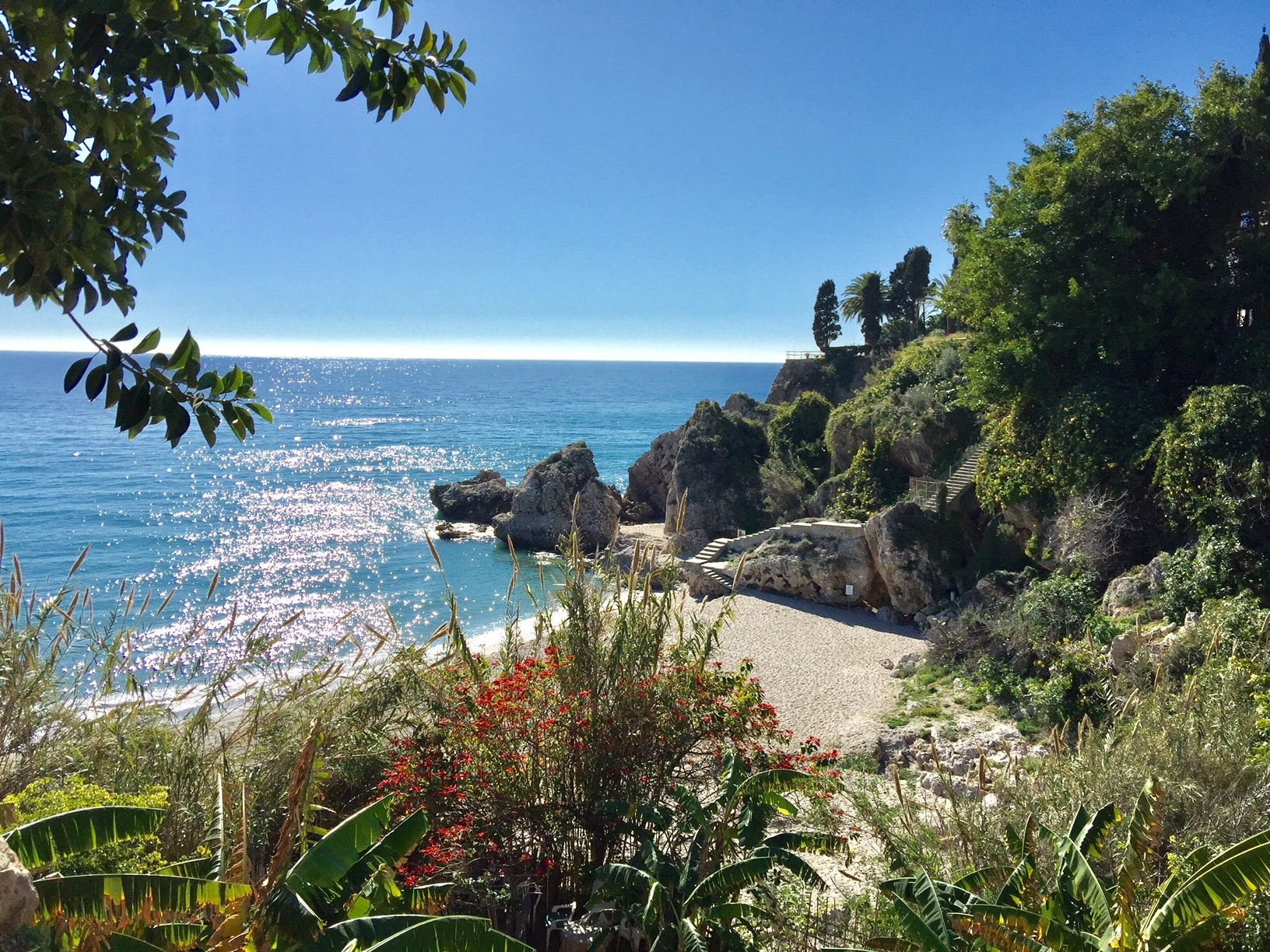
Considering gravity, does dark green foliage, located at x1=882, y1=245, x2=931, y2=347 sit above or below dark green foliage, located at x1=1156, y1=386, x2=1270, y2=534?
above

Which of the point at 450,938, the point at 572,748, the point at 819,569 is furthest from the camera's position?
the point at 819,569

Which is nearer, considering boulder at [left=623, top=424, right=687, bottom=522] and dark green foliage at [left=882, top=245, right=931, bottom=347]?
boulder at [left=623, top=424, right=687, bottom=522]

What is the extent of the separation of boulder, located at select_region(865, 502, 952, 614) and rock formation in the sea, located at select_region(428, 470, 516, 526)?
2584 centimetres

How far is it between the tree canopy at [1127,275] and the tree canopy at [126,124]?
691 inches

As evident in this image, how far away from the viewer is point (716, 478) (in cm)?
3534

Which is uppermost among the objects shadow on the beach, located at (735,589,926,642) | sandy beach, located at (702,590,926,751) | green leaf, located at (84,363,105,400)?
green leaf, located at (84,363,105,400)

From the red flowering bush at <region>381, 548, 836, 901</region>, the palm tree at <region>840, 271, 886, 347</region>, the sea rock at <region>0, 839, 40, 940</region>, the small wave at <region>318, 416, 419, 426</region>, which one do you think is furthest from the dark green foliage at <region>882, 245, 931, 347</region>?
the small wave at <region>318, 416, 419, 426</region>

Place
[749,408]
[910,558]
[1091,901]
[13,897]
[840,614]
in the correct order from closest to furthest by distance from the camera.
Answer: [13,897] < [1091,901] < [910,558] < [840,614] < [749,408]

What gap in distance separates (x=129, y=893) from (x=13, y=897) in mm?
1045

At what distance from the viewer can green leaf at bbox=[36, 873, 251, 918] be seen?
356 centimetres

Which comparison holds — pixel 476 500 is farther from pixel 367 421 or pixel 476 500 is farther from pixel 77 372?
pixel 367 421

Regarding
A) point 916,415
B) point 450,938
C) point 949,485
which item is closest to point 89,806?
point 450,938

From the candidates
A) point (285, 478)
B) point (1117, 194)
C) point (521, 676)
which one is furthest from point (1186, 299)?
point (285, 478)

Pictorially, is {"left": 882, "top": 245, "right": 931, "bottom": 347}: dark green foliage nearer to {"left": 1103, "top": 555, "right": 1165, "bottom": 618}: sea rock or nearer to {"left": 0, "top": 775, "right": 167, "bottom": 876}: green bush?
{"left": 1103, "top": 555, "right": 1165, "bottom": 618}: sea rock
